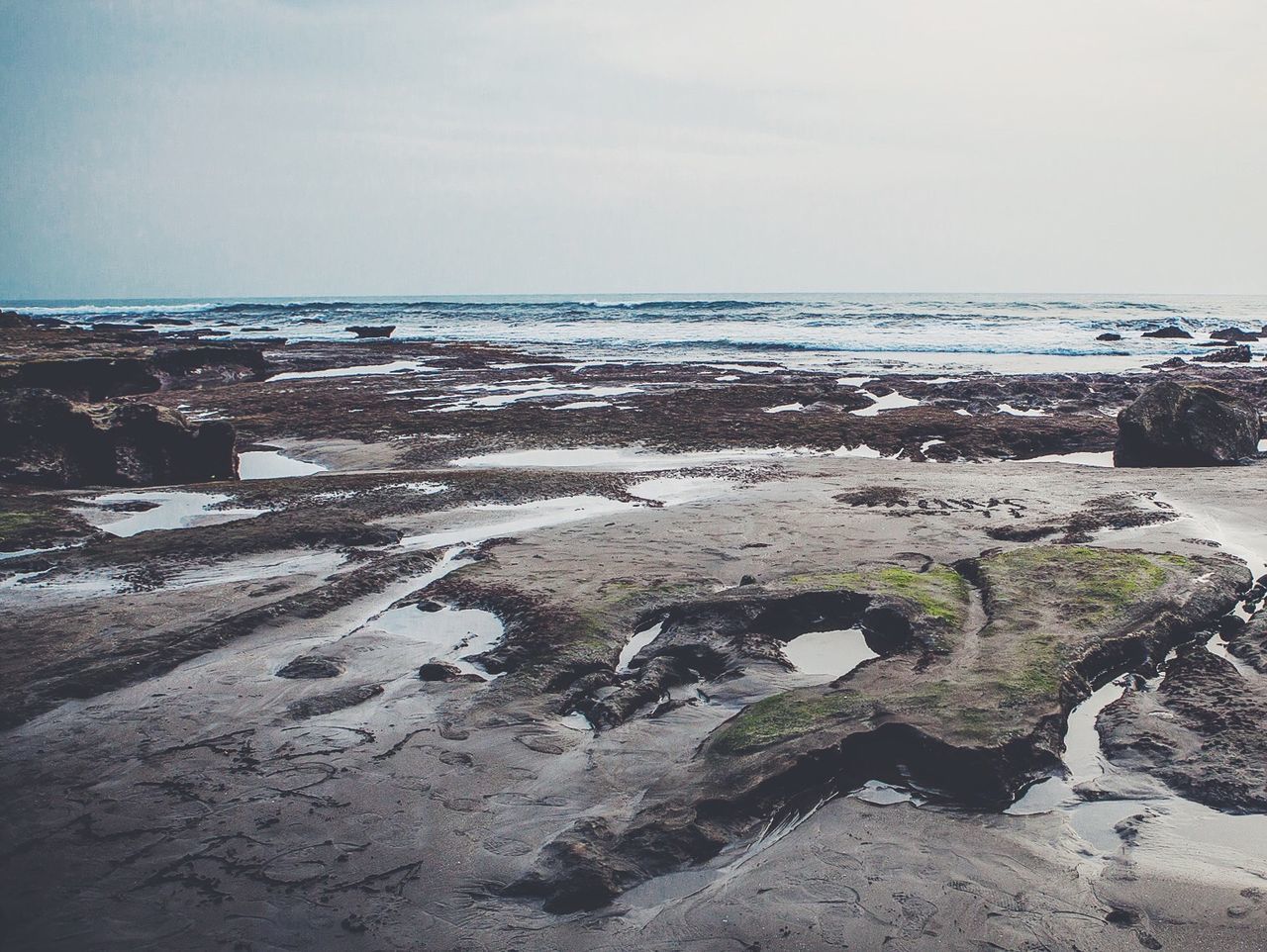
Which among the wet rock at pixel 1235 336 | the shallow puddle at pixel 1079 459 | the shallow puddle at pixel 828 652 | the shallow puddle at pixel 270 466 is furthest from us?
the wet rock at pixel 1235 336

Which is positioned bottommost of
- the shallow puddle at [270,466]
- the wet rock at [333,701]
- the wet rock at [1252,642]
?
the wet rock at [333,701]

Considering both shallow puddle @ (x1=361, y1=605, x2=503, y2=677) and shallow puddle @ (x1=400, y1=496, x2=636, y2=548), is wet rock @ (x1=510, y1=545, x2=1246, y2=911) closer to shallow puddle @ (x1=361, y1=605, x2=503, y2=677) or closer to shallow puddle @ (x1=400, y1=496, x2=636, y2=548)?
shallow puddle @ (x1=361, y1=605, x2=503, y2=677)

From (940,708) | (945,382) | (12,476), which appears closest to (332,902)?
(940,708)

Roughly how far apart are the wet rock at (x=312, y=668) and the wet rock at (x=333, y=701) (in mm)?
266

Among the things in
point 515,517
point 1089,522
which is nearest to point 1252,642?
point 1089,522

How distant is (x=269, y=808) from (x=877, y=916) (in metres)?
2.71

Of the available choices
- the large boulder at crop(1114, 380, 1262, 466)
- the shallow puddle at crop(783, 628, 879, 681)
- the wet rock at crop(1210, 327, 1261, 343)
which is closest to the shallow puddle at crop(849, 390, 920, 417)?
the large boulder at crop(1114, 380, 1262, 466)

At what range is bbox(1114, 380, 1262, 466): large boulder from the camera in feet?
39.5

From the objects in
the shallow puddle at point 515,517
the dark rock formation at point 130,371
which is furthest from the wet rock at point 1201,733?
the dark rock formation at point 130,371

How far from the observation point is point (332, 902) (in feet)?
10.8

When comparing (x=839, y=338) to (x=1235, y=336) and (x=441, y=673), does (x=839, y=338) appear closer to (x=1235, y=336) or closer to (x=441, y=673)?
(x=1235, y=336)

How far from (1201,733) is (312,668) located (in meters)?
5.08

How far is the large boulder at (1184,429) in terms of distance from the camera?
39.5 ft

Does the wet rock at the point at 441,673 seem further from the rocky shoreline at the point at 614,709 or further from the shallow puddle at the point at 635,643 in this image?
the shallow puddle at the point at 635,643
